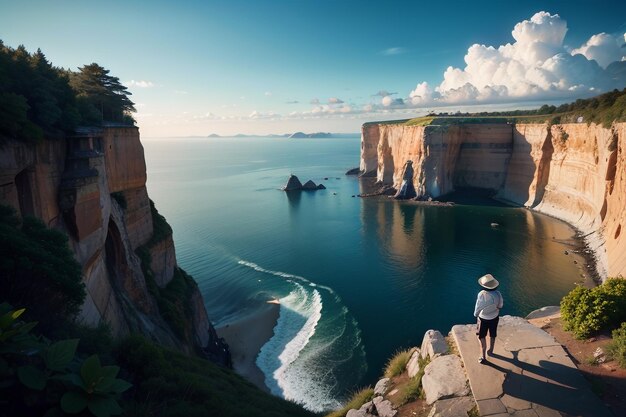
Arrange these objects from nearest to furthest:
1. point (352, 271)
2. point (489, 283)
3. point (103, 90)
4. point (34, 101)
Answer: point (489, 283)
point (34, 101)
point (103, 90)
point (352, 271)

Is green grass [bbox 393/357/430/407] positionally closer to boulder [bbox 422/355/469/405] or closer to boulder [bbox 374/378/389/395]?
boulder [bbox 422/355/469/405]

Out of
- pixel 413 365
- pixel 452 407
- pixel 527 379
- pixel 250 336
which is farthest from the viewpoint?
pixel 250 336

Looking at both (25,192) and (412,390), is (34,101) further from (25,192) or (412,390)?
(412,390)

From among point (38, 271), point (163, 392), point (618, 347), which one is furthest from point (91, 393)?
point (618, 347)

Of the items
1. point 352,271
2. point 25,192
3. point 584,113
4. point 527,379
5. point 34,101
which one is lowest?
point 352,271

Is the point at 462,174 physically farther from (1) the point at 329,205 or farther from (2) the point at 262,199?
(2) the point at 262,199

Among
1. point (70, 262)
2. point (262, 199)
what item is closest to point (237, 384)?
point (70, 262)

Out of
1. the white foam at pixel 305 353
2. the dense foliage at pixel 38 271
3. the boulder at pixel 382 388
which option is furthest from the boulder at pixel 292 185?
the dense foliage at pixel 38 271
